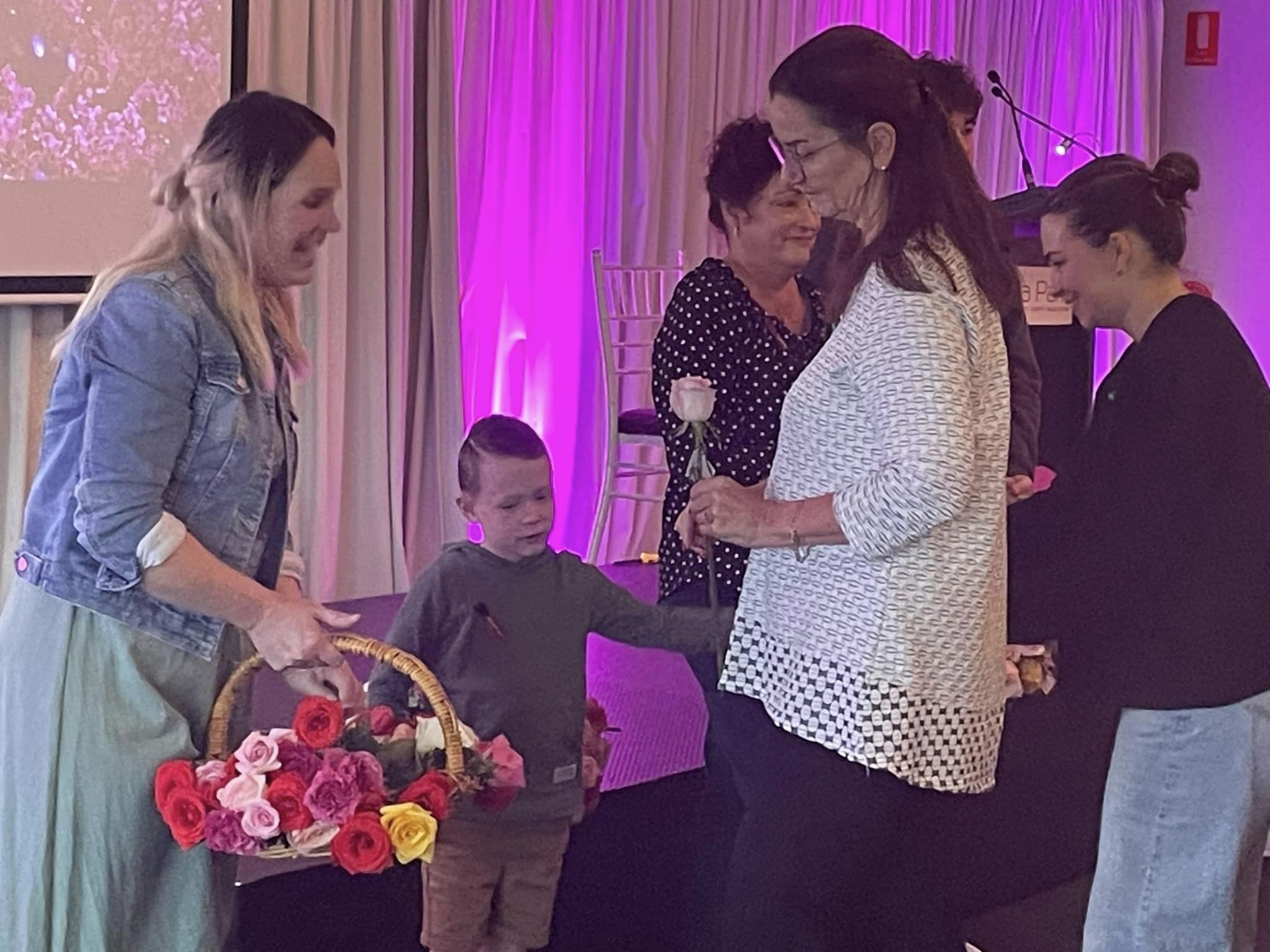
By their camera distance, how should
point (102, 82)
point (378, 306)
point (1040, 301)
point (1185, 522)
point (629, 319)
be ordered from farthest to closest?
1. point (629, 319)
2. point (378, 306)
3. point (1040, 301)
4. point (102, 82)
5. point (1185, 522)

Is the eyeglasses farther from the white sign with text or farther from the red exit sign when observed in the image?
the red exit sign

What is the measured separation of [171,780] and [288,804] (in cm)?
13

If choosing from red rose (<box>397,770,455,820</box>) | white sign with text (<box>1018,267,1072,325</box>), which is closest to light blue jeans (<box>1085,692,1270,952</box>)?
red rose (<box>397,770,455,820</box>)

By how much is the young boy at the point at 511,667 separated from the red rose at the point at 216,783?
469 mm

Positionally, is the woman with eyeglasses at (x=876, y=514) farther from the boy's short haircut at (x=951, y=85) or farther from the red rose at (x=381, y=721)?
the red rose at (x=381, y=721)

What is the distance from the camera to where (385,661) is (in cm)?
180

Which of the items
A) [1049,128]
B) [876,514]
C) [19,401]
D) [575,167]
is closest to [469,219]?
[575,167]

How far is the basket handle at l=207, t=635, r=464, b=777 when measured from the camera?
5.65 ft

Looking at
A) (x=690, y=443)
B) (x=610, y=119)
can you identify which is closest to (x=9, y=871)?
(x=690, y=443)

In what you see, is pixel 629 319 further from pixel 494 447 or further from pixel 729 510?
pixel 729 510

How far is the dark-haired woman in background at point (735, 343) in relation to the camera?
6.98ft

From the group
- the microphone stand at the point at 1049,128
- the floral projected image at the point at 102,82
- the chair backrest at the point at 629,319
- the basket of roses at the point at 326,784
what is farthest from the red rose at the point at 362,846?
the chair backrest at the point at 629,319

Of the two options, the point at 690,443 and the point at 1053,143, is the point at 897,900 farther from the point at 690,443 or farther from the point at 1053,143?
the point at 1053,143

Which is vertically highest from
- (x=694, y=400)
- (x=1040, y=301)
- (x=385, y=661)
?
(x=1040, y=301)
